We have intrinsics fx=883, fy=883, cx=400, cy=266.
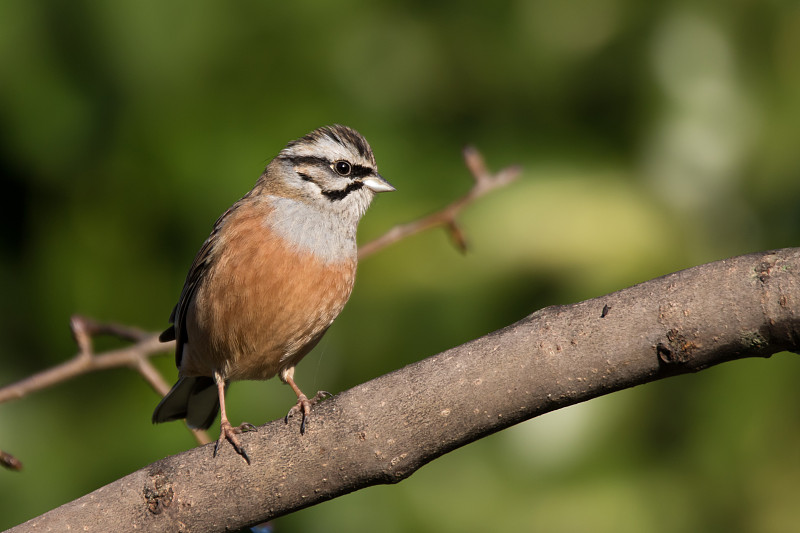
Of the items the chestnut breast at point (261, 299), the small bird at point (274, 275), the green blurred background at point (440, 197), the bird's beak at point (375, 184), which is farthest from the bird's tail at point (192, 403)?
the bird's beak at point (375, 184)

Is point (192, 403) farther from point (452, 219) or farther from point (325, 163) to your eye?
point (452, 219)

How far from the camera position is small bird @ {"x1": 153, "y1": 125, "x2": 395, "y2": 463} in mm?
4469

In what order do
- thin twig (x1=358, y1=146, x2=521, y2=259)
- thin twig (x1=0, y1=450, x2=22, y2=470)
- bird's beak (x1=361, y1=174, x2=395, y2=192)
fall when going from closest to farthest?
thin twig (x1=0, y1=450, x2=22, y2=470)
thin twig (x1=358, y1=146, x2=521, y2=259)
bird's beak (x1=361, y1=174, x2=395, y2=192)

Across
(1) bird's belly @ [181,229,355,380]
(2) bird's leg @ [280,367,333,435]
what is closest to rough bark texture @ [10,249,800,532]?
(2) bird's leg @ [280,367,333,435]

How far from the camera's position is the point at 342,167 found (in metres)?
5.02

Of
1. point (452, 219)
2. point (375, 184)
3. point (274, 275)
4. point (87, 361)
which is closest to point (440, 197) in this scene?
point (375, 184)

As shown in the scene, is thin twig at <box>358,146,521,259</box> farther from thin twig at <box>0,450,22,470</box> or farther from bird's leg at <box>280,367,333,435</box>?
thin twig at <box>0,450,22,470</box>

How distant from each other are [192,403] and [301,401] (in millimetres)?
1497

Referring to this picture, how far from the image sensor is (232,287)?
4.49m

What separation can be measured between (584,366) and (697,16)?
4.48 meters

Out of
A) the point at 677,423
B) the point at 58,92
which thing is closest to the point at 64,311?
the point at 58,92

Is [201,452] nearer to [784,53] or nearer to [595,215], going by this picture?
[595,215]

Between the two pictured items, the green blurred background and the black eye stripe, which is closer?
the black eye stripe

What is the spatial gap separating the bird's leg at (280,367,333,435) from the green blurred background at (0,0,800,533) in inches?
29.8
